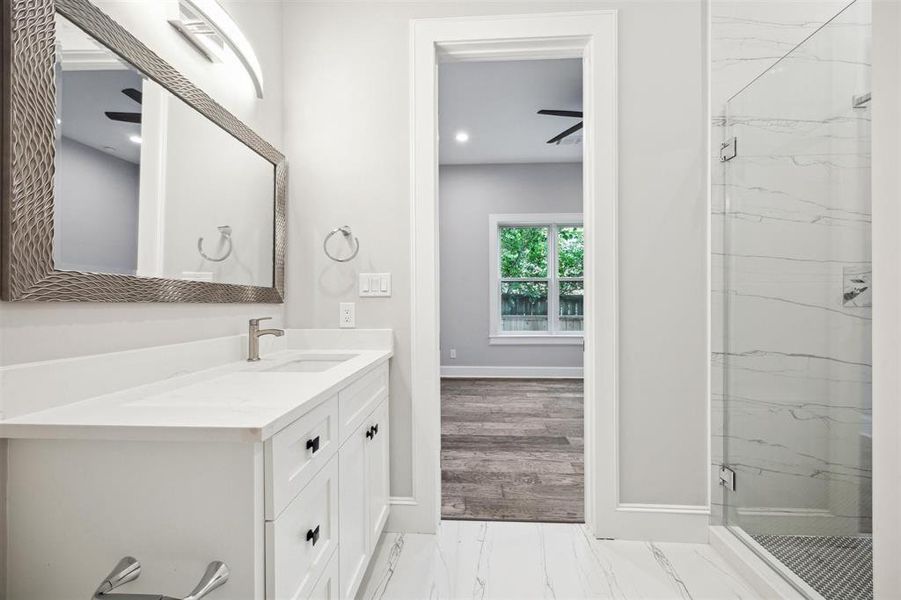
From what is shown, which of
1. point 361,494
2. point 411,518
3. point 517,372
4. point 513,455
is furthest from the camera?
point 517,372

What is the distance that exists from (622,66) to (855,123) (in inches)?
34.0

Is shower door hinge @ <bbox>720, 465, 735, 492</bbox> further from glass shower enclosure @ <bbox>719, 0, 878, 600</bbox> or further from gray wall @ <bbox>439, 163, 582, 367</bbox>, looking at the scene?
gray wall @ <bbox>439, 163, 582, 367</bbox>

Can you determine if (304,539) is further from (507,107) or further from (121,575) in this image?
(507,107)

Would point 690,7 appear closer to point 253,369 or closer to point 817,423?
point 817,423

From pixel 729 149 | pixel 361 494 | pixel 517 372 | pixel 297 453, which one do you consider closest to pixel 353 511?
pixel 361 494

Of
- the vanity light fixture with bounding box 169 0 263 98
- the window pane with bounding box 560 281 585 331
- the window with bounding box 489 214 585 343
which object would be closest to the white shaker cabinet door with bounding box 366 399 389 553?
the vanity light fixture with bounding box 169 0 263 98

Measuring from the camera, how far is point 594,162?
1.98m

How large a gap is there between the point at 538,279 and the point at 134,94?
529cm

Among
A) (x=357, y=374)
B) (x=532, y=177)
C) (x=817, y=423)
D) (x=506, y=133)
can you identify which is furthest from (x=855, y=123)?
(x=532, y=177)

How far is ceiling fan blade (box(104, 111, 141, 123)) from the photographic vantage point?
1148mm

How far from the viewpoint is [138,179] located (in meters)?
1.24

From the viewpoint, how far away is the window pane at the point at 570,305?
609 cm

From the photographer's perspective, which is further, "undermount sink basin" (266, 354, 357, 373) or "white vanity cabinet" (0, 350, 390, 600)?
"undermount sink basin" (266, 354, 357, 373)

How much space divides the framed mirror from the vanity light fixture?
165mm
